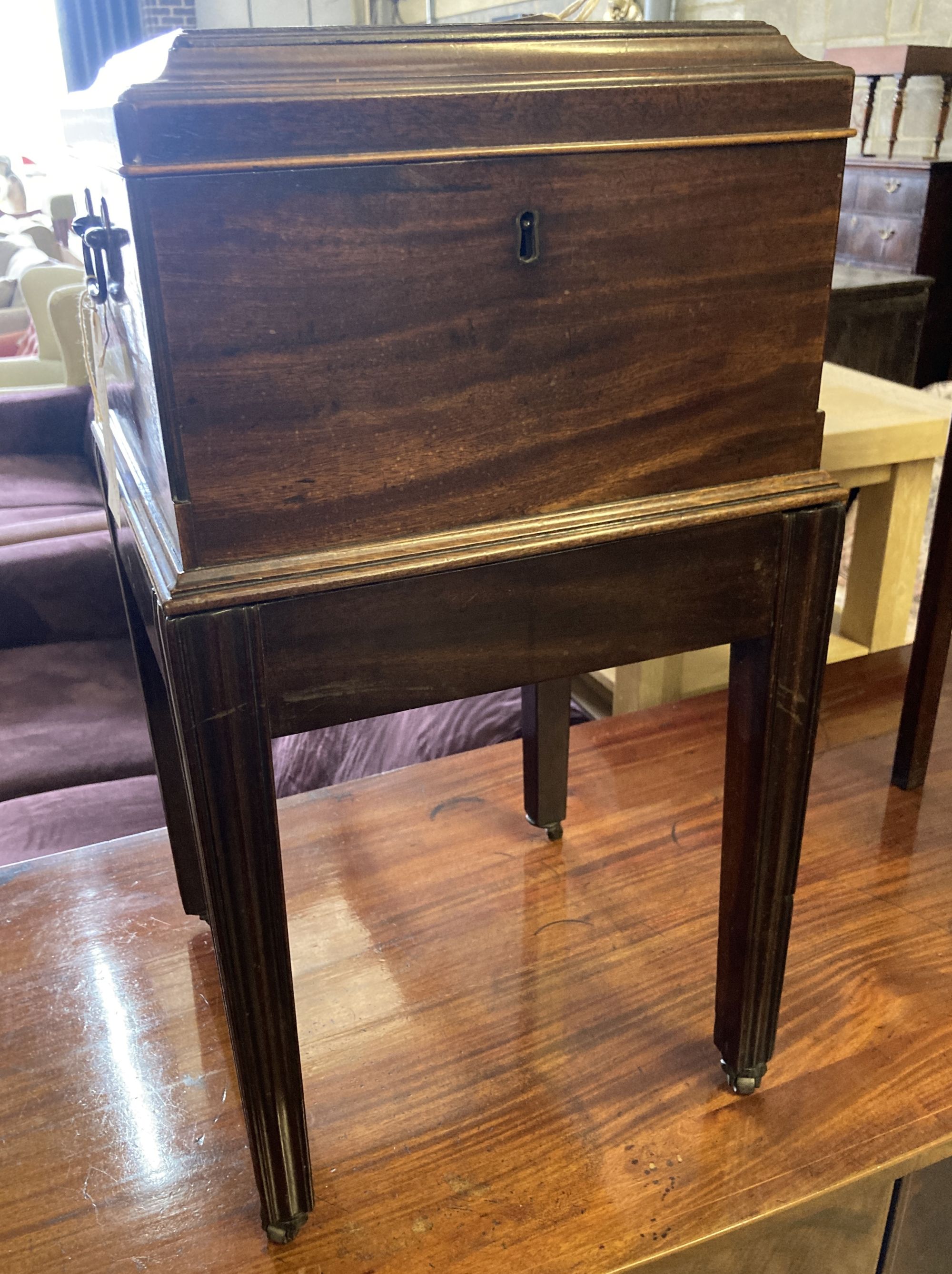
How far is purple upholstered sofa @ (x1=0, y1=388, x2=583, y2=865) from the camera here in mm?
1438

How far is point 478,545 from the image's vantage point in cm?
67

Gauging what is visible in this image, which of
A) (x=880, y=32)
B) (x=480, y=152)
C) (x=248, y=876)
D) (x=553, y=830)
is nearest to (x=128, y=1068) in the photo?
(x=248, y=876)

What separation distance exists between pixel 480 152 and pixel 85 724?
132cm

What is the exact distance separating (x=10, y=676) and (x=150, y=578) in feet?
4.31

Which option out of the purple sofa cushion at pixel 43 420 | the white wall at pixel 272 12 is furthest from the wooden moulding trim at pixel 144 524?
the white wall at pixel 272 12

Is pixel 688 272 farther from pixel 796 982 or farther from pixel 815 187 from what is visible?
pixel 796 982

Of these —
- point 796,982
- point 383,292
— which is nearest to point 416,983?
point 796,982

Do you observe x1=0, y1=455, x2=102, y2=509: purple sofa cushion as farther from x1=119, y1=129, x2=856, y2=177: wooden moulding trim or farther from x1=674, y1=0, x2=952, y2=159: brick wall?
x1=674, y1=0, x2=952, y2=159: brick wall

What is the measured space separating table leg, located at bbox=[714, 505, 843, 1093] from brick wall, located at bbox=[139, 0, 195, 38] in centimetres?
688

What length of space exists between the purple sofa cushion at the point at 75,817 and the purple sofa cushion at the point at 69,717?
5cm

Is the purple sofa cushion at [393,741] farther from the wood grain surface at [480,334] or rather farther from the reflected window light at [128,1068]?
the wood grain surface at [480,334]

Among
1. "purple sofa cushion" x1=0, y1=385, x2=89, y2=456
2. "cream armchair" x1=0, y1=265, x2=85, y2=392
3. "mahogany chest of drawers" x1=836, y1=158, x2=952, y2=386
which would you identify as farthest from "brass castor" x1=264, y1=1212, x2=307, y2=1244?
"mahogany chest of drawers" x1=836, y1=158, x2=952, y2=386

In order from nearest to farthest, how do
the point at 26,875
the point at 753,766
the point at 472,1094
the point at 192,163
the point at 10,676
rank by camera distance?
1. the point at 192,163
2. the point at 753,766
3. the point at 472,1094
4. the point at 26,875
5. the point at 10,676

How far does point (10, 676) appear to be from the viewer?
1.83 metres
